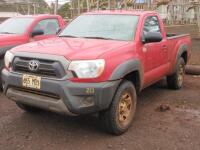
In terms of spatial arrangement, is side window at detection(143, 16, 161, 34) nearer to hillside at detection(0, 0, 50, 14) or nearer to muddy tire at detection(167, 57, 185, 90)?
muddy tire at detection(167, 57, 185, 90)

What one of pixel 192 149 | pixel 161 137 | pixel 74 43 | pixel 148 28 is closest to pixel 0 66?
pixel 74 43

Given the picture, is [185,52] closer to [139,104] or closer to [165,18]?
[139,104]

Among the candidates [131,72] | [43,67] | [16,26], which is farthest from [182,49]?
[43,67]

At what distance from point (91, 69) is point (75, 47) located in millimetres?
616

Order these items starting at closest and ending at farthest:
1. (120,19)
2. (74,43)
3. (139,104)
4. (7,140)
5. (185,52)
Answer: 1. (7,140)
2. (74,43)
3. (120,19)
4. (139,104)
5. (185,52)

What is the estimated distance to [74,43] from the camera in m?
5.46

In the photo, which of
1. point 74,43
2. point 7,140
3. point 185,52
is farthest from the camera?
point 185,52

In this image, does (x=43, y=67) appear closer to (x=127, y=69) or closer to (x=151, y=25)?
(x=127, y=69)

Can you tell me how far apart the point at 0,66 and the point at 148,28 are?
10.4 ft

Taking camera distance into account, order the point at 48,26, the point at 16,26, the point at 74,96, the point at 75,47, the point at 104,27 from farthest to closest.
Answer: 1. the point at 48,26
2. the point at 16,26
3. the point at 104,27
4. the point at 75,47
5. the point at 74,96

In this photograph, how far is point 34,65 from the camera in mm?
4840

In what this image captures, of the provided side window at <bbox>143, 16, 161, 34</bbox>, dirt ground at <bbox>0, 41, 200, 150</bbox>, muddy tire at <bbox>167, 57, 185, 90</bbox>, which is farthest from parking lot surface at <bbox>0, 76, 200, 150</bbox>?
side window at <bbox>143, 16, 161, 34</bbox>

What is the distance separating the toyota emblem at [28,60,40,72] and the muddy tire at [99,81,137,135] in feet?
3.53

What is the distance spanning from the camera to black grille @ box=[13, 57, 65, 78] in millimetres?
4648
